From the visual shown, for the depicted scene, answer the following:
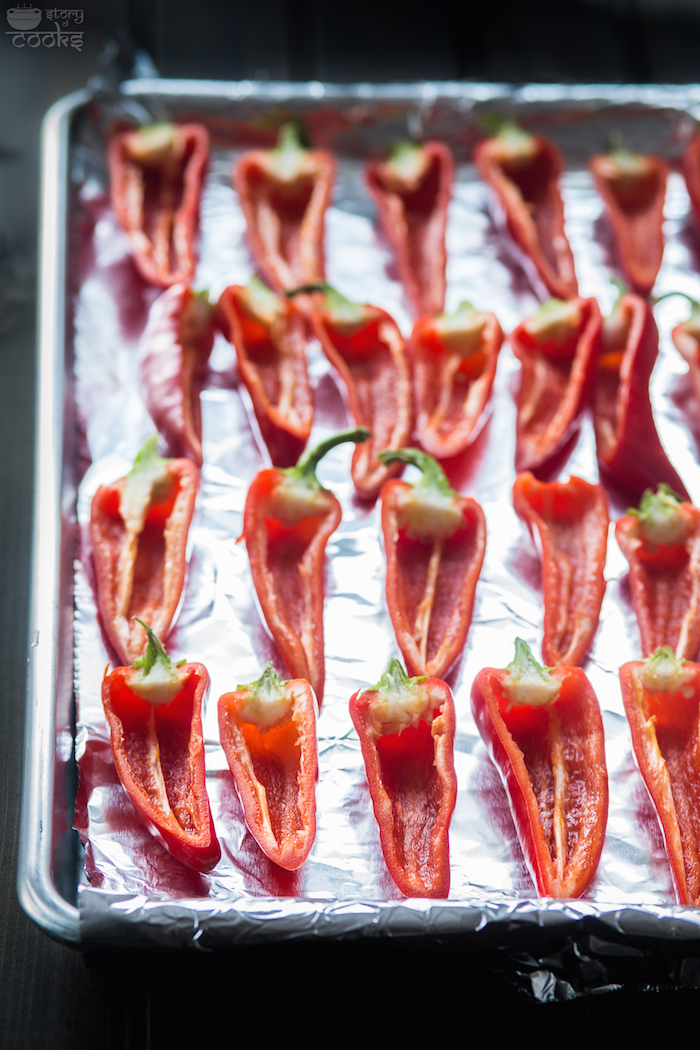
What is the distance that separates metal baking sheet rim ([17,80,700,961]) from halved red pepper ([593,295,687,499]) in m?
1.06

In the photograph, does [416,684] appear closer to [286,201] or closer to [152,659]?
[152,659]

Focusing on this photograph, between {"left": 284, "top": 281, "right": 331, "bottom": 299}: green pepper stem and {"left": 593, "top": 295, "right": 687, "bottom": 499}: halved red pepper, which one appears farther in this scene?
{"left": 284, "top": 281, "right": 331, "bottom": 299}: green pepper stem

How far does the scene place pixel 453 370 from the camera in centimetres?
245

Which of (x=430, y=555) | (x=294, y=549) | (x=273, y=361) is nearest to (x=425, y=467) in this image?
(x=430, y=555)

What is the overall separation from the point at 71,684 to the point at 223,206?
5.26 ft

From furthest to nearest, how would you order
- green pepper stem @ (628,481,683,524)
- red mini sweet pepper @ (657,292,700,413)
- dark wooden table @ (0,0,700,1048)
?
red mini sweet pepper @ (657,292,700,413) < green pepper stem @ (628,481,683,524) < dark wooden table @ (0,0,700,1048)

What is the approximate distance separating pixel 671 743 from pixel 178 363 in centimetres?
139

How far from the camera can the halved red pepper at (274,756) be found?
5.50ft

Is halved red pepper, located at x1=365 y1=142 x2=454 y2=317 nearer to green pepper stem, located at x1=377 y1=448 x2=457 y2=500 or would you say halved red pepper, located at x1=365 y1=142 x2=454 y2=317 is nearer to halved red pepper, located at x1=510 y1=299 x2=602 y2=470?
halved red pepper, located at x1=510 y1=299 x2=602 y2=470

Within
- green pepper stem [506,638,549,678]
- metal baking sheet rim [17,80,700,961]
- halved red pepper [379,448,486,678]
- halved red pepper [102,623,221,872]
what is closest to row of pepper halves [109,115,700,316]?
metal baking sheet rim [17,80,700,961]

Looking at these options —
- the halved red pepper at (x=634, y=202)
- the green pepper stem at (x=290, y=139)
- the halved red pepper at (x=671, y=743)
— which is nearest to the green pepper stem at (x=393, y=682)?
the halved red pepper at (x=671, y=743)

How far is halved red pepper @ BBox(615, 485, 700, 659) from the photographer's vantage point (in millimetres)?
2023

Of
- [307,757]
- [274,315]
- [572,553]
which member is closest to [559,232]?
[274,315]

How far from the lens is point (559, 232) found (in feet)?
9.07
